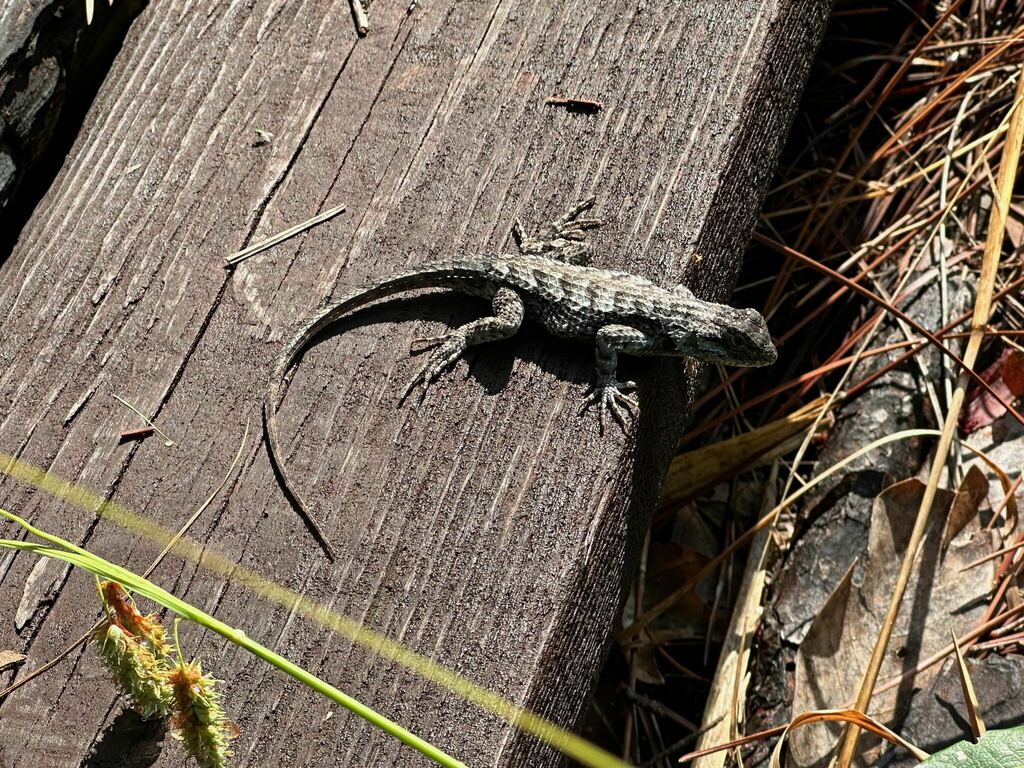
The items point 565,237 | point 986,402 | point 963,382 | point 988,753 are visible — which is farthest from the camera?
point 986,402

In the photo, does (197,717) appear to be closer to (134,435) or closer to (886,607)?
(134,435)

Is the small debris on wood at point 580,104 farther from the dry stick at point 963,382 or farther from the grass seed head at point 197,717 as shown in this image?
the grass seed head at point 197,717

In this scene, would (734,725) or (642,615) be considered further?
(642,615)

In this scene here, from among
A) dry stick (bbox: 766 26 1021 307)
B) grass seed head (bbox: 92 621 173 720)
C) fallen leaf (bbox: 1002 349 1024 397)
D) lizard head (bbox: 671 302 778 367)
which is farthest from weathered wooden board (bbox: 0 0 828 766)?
fallen leaf (bbox: 1002 349 1024 397)

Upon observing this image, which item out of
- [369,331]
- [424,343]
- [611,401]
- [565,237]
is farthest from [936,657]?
[369,331]

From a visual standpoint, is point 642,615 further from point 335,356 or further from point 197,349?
point 197,349

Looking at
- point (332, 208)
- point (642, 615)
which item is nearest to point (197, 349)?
point (332, 208)

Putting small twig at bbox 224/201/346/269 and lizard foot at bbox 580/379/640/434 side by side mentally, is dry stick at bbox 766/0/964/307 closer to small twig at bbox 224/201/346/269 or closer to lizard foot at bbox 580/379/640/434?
lizard foot at bbox 580/379/640/434

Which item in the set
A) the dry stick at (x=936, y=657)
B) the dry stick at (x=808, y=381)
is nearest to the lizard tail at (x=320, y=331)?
the dry stick at (x=808, y=381)
